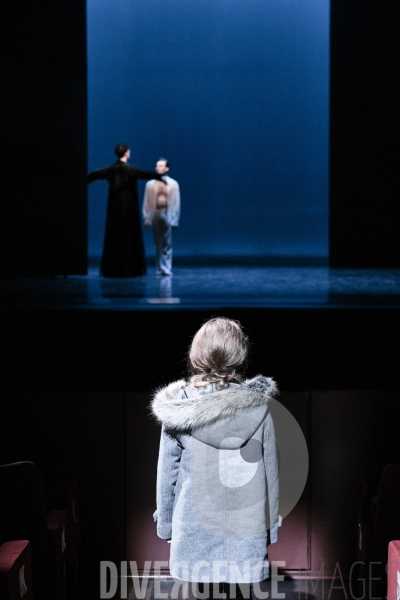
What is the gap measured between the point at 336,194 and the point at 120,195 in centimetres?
311

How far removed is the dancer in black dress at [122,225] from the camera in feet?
26.1

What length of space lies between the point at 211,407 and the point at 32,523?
681 mm

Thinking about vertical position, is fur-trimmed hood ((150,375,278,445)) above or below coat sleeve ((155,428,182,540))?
above

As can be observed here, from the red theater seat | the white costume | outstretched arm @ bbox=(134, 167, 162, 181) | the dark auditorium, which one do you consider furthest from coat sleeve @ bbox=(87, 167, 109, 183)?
the red theater seat

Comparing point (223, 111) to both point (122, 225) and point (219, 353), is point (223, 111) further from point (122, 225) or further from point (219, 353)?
point (219, 353)

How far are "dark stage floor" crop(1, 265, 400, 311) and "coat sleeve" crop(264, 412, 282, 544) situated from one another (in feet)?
8.88

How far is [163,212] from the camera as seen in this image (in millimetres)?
8789

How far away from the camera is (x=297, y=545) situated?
2.84m

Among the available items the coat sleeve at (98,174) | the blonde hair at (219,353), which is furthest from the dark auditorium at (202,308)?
the coat sleeve at (98,174)

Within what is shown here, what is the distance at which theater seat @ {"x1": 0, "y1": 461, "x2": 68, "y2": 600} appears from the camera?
6.72 ft

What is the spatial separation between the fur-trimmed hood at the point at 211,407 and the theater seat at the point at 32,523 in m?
0.46

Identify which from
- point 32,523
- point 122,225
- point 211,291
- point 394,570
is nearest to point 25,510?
point 32,523

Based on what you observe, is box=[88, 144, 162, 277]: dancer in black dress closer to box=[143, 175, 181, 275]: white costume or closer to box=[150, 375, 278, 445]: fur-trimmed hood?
box=[143, 175, 181, 275]: white costume

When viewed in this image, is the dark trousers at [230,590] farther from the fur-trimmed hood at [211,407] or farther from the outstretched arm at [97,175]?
the outstretched arm at [97,175]
